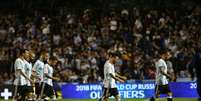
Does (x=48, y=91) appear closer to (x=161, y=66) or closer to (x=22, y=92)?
(x=22, y=92)

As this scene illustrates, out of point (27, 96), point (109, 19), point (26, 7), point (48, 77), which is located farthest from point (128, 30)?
point (27, 96)

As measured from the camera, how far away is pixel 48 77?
24.7 meters

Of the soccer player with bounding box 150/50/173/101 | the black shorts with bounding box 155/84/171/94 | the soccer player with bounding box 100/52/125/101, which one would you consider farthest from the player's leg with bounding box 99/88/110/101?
the black shorts with bounding box 155/84/171/94

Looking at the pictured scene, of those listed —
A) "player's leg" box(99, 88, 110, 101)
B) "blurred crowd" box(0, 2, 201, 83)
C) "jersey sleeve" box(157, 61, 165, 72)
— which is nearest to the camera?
"player's leg" box(99, 88, 110, 101)

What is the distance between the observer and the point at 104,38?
36375mm

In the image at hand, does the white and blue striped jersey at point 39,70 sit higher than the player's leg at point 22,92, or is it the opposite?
the white and blue striped jersey at point 39,70

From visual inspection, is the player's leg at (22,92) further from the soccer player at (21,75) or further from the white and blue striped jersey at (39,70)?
the white and blue striped jersey at (39,70)

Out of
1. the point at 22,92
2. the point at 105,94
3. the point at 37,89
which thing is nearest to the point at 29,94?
the point at 22,92

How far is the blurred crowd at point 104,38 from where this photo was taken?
33.7 metres

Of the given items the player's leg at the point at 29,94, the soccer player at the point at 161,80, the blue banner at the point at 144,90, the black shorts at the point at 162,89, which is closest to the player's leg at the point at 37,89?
the player's leg at the point at 29,94

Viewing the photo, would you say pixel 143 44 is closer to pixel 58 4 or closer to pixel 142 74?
pixel 142 74

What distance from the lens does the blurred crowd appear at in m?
33.7

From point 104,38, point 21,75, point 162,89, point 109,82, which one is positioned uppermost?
point 104,38

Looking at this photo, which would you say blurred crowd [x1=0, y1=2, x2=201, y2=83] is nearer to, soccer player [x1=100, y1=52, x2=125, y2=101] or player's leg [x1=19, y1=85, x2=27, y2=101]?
soccer player [x1=100, y1=52, x2=125, y2=101]
